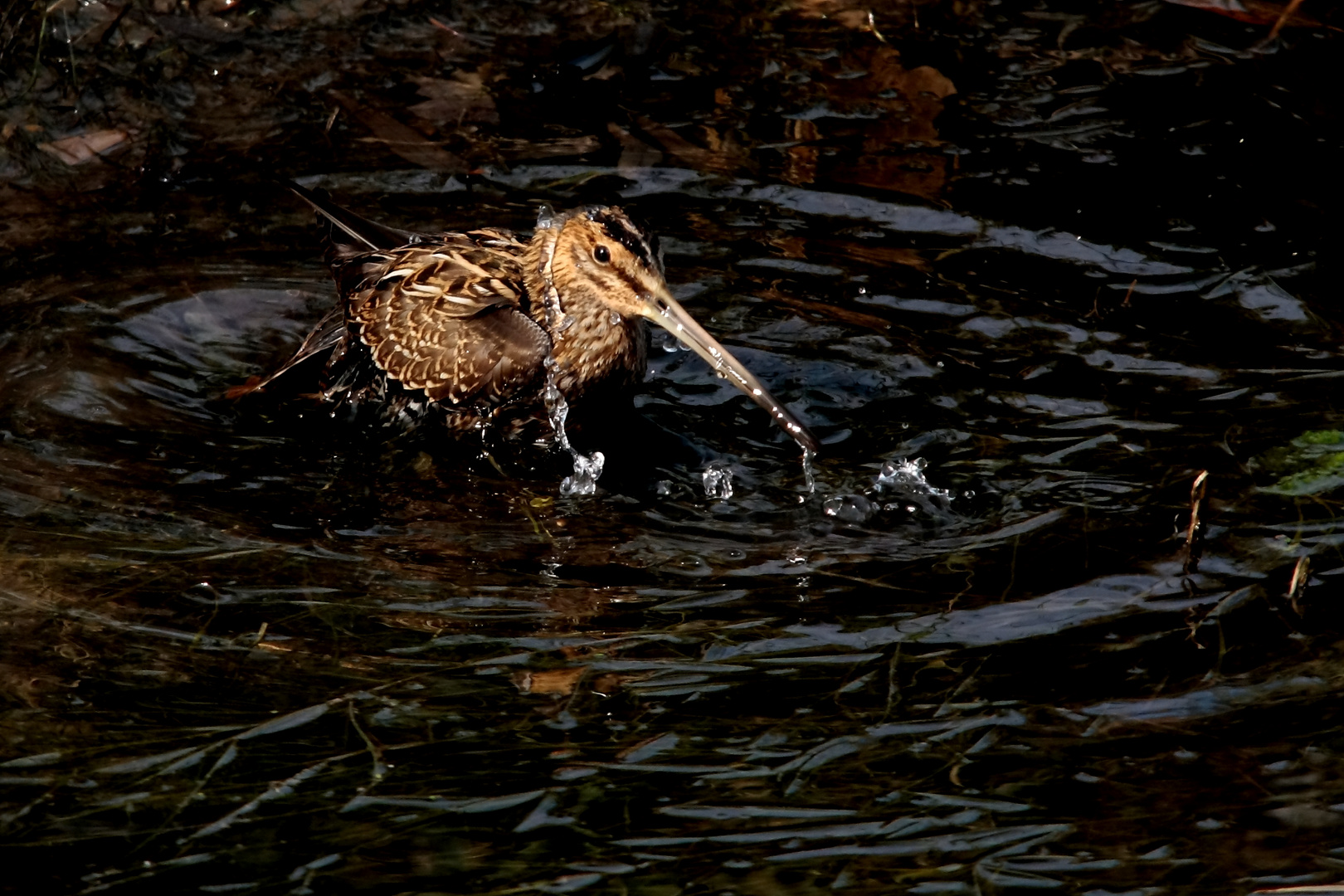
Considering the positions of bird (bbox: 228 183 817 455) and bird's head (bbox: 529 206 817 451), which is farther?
bird (bbox: 228 183 817 455)

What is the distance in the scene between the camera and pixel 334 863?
3748 millimetres

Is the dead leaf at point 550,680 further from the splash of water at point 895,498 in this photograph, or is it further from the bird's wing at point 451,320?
the bird's wing at point 451,320

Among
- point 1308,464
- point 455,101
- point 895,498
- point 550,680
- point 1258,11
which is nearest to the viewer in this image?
point 550,680

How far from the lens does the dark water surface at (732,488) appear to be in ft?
12.9

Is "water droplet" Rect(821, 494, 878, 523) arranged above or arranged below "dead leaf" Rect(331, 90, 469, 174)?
below

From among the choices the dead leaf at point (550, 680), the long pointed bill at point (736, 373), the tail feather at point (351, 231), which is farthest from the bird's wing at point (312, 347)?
the dead leaf at point (550, 680)

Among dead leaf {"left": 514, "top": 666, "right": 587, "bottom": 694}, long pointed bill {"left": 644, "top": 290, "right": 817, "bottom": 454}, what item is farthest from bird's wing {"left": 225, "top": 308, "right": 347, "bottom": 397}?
dead leaf {"left": 514, "top": 666, "right": 587, "bottom": 694}

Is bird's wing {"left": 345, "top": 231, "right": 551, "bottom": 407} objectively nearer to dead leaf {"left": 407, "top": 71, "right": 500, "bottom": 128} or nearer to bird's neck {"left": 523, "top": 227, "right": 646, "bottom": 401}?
bird's neck {"left": 523, "top": 227, "right": 646, "bottom": 401}

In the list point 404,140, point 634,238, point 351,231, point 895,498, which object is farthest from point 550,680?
point 404,140

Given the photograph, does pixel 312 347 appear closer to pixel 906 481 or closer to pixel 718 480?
pixel 718 480

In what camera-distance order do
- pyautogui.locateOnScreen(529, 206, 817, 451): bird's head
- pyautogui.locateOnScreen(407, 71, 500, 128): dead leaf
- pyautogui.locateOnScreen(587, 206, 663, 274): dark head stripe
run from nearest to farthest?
pyautogui.locateOnScreen(529, 206, 817, 451): bird's head, pyautogui.locateOnScreen(587, 206, 663, 274): dark head stripe, pyautogui.locateOnScreen(407, 71, 500, 128): dead leaf

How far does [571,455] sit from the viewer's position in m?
6.29

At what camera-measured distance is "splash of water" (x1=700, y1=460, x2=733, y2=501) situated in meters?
5.74

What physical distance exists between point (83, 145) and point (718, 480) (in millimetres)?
3843
